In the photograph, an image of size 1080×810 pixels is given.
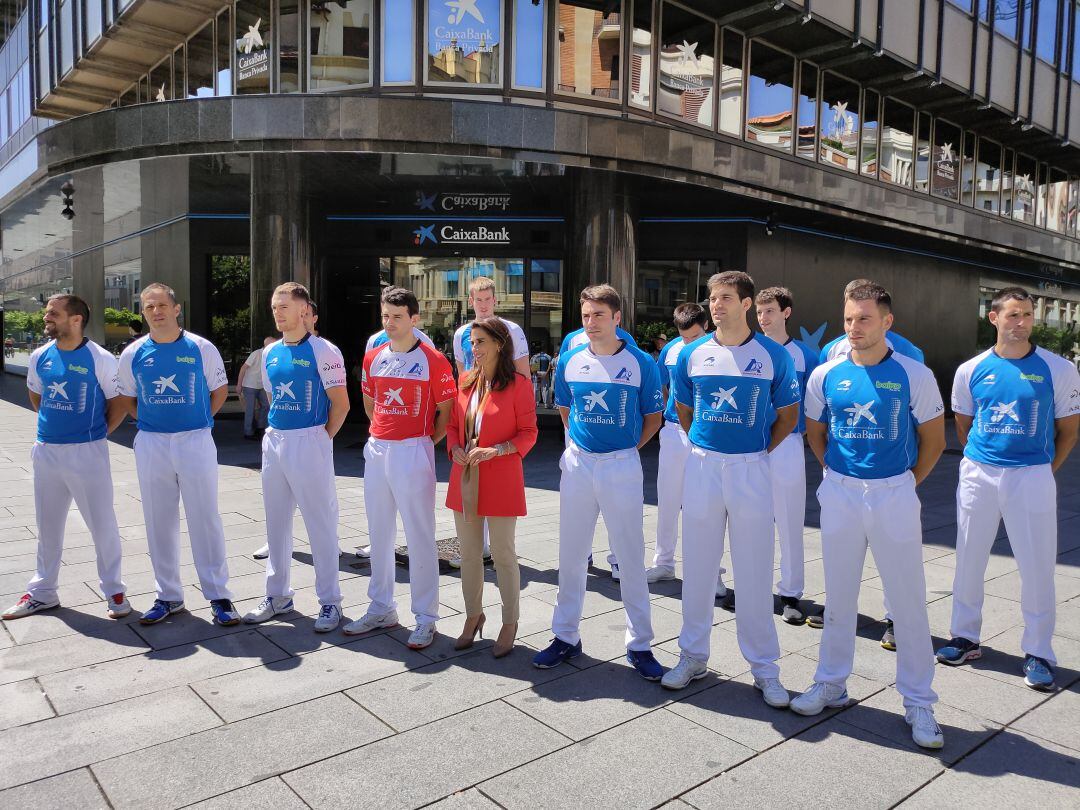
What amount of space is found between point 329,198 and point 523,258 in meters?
4.08

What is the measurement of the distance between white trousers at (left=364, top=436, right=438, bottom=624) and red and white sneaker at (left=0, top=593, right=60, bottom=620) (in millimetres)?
2337

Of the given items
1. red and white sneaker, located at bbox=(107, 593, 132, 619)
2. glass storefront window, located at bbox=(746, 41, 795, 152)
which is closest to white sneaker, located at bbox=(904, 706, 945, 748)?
red and white sneaker, located at bbox=(107, 593, 132, 619)

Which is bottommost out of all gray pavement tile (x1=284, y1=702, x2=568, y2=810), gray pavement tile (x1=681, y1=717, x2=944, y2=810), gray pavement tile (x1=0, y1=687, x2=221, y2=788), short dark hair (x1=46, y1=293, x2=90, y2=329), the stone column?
Result: gray pavement tile (x1=0, y1=687, x2=221, y2=788)

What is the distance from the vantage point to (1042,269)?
26.4 metres

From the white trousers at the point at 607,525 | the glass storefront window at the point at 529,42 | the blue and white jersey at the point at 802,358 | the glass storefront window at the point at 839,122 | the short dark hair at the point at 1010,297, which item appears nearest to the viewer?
the white trousers at the point at 607,525

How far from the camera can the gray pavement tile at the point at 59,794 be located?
3.20 meters

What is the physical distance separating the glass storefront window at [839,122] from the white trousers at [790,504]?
1362 centimetres

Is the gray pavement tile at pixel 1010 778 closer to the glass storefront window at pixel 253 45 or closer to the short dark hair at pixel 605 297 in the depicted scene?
the short dark hair at pixel 605 297

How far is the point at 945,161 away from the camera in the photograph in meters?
20.3

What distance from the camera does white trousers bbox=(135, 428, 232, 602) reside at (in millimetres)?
5207

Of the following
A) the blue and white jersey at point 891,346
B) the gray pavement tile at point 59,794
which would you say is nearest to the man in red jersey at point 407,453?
the gray pavement tile at point 59,794

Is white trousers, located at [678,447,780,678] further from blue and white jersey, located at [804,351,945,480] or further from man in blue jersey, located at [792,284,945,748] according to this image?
blue and white jersey, located at [804,351,945,480]

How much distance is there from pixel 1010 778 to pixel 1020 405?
2.12 m

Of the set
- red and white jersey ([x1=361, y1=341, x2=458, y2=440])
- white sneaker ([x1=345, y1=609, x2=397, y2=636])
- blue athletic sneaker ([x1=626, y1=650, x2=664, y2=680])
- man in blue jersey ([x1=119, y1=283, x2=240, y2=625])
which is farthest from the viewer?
man in blue jersey ([x1=119, y1=283, x2=240, y2=625])
